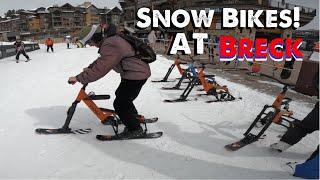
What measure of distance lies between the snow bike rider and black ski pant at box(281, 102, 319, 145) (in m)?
2.20

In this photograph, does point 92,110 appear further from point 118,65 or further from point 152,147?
point 152,147

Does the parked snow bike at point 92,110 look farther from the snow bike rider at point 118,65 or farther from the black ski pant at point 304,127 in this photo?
the black ski pant at point 304,127

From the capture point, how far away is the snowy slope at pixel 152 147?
4141 millimetres

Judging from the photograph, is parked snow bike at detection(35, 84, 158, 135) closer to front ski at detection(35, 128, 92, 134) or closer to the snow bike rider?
front ski at detection(35, 128, 92, 134)

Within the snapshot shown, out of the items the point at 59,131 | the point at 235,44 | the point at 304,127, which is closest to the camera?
the point at 304,127

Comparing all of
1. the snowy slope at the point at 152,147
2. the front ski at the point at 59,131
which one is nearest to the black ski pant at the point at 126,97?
the snowy slope at the point at 152,147

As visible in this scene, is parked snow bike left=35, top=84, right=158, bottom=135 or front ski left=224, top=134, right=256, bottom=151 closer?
front ski left=224, top=134, right=256, bottom=151

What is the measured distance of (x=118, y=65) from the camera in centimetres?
488

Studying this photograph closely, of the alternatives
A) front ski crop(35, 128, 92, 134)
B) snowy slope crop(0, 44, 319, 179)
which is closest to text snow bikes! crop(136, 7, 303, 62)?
snowy slope crop(0, 44, 319, 179)

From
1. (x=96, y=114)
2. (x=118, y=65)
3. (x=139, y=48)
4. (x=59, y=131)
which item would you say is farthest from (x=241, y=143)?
(x=59, y=131)

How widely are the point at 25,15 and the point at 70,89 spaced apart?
133436 mm

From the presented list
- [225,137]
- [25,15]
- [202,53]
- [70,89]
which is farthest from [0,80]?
[25,15]

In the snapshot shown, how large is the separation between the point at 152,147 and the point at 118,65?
135 centimetres

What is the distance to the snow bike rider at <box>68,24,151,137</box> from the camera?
4.62 metres
